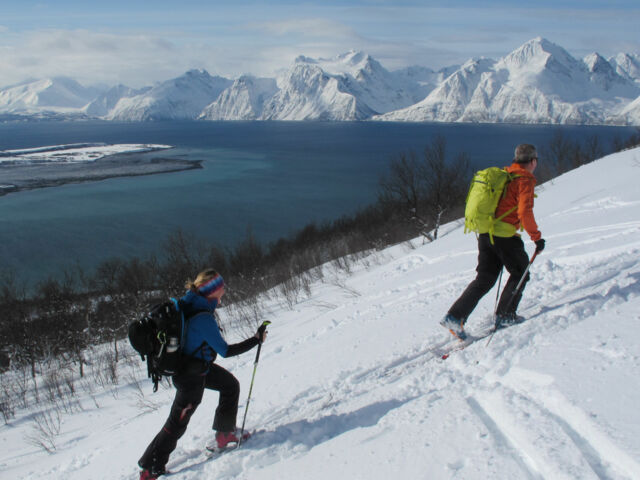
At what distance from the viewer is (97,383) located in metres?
8.58

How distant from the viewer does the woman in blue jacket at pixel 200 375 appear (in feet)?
11.1

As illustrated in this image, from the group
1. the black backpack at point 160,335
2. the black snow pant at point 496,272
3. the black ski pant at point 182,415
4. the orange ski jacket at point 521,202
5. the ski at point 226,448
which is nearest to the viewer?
the black backpack at point 160,335

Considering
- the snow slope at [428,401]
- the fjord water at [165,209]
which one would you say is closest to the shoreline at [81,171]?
the fjord water at [165,209]

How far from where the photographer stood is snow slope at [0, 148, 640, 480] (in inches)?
107

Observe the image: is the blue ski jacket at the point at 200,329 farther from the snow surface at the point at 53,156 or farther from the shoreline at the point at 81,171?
the snow surface at the point at 53,156

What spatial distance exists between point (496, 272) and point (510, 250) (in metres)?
0.30

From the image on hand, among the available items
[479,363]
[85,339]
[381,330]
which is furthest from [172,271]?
[479,363]

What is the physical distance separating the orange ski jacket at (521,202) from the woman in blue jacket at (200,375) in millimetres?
2747

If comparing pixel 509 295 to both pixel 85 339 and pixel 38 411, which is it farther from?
pixel 85 339

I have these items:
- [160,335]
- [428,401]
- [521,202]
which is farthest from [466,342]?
[160,335]

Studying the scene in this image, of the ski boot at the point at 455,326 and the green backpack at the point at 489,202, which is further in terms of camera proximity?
the ski boot at the point at 455,326

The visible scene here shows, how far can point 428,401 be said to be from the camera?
3.49m

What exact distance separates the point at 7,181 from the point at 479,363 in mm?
81777

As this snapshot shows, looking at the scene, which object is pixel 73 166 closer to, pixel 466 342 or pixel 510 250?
pixel 466 342
